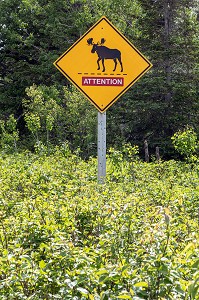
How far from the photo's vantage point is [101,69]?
826 centimetres

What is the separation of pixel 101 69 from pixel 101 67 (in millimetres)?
33

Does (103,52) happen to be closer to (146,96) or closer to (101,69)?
(101,69)

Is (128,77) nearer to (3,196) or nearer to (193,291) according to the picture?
(3,196)

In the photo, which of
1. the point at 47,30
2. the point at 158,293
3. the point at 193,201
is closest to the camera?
the point at 158,293

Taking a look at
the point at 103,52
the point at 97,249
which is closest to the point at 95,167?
the point at 103,52

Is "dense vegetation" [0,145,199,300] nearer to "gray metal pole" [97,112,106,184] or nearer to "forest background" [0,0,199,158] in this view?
"gray metal pole" [97,112,106,184]

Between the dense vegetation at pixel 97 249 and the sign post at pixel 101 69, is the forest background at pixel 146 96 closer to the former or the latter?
the sign post at pixel 101 69

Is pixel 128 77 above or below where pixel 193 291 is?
above

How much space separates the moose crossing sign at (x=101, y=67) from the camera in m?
8.16

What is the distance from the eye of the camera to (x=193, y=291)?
2.30 metres

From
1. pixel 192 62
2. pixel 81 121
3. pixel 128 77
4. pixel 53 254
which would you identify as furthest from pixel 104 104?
pixel 81 121

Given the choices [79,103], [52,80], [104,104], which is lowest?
[104,104]

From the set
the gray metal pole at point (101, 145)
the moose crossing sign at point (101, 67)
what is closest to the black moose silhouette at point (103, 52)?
the moose crossing sign at point (101, 67)

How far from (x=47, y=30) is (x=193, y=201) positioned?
2888 centimetres
